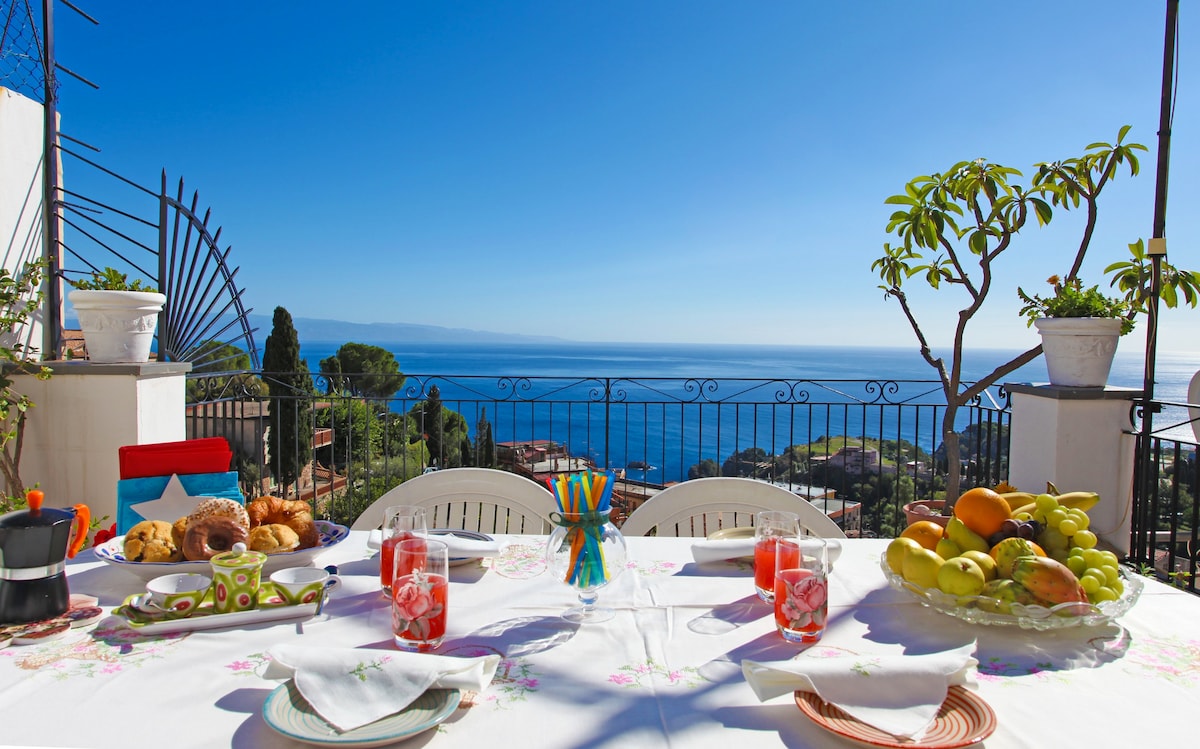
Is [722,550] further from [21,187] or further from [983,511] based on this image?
[21,187]

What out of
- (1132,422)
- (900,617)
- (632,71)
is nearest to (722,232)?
(632,71)

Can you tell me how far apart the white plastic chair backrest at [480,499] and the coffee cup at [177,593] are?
0.69 meters

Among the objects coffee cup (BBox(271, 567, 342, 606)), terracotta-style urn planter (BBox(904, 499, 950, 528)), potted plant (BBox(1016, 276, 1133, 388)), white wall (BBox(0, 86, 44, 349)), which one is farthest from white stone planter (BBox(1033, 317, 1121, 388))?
white wall (BBox(0, 86, 44, 349))

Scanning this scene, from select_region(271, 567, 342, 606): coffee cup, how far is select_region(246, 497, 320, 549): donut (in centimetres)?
17

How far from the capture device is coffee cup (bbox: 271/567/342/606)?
41.1 inches

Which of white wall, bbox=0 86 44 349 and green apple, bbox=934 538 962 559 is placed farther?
white wall, bbox=0 86 44 349

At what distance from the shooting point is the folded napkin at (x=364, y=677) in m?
0.71

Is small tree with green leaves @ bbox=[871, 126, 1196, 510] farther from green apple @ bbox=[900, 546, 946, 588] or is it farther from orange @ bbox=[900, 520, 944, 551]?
green apple @ bbox=[900, 546, 946, 588]

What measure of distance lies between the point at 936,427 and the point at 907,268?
0.94 meters

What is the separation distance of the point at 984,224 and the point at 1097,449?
3.77 feet

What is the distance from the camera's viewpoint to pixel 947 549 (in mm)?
1093

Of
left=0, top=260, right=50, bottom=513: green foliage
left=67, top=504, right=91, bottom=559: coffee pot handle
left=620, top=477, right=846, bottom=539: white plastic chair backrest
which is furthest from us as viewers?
left=0, top=260, right=50, bottom=513: green foliage

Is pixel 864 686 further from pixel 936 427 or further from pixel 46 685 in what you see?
pixel 936 427

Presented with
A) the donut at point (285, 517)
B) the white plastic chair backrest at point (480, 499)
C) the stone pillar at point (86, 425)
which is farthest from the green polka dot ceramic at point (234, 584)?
the stone pillar at point (86, 425)
